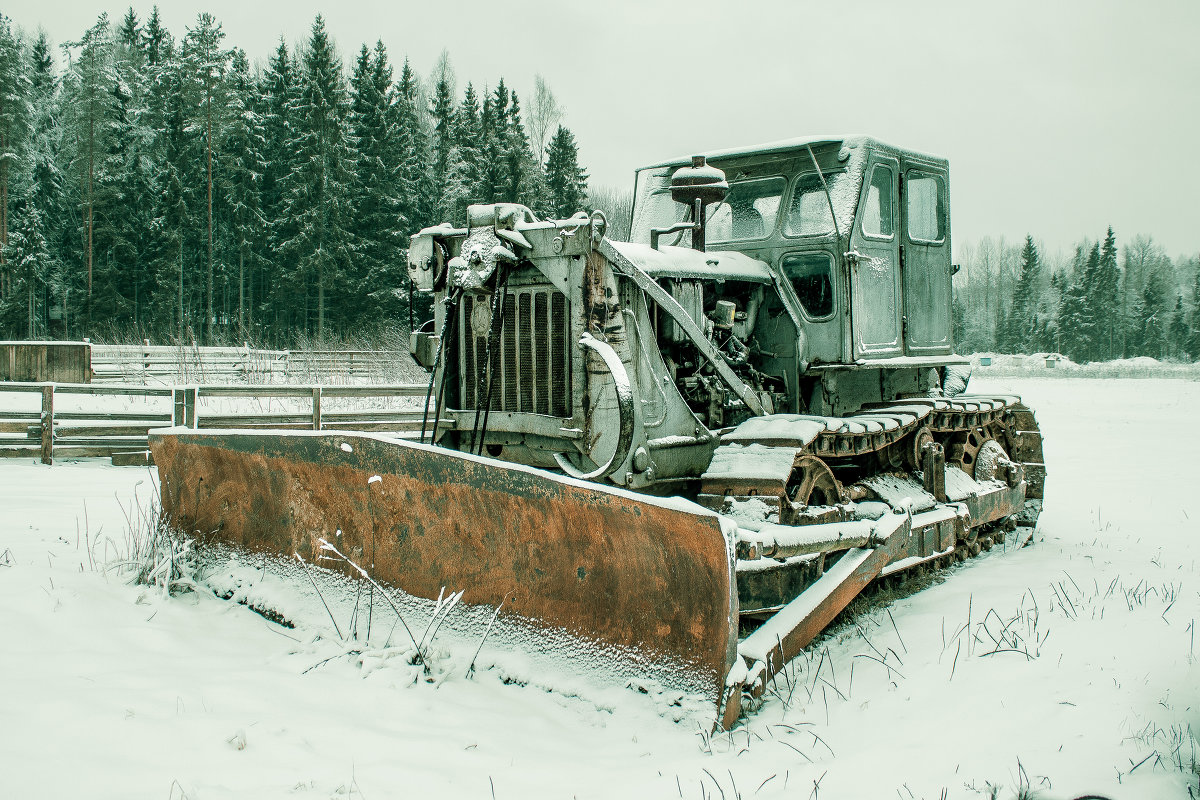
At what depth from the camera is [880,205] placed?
624 centimetres

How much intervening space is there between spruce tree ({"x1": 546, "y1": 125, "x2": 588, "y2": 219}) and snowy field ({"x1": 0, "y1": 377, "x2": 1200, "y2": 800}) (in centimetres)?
3545

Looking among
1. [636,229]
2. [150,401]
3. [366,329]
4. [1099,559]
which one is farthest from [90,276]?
[1099,559]

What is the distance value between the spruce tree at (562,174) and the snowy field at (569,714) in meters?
35.5

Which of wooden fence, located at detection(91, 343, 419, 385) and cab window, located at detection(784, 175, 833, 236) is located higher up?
cab window, located at detection(784, 175, 833, 236)

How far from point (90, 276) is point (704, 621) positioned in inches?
1718

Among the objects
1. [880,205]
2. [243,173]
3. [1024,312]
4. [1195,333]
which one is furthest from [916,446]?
[1024,312]

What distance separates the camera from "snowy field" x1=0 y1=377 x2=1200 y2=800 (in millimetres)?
2695

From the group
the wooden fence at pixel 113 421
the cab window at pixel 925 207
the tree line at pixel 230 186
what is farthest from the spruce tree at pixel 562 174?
the cab window at pixel 925 207

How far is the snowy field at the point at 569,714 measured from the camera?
8.84 ft

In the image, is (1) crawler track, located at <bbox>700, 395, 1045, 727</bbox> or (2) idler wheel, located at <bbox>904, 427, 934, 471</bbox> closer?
(1) crawler track, located at <bbox>700, 395, 1045, 727</bbox>

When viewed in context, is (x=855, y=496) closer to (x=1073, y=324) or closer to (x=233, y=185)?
(x=233, y=185)

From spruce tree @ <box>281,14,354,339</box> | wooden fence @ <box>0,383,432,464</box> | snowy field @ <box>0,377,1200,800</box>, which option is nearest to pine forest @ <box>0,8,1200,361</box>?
spruce tree @ <box>281,14,354,339</box>

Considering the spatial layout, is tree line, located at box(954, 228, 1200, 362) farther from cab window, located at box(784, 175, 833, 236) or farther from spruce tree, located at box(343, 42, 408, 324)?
cab window, located at box(784, 175, 833, 236)

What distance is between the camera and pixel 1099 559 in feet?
20.1
